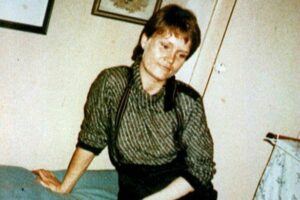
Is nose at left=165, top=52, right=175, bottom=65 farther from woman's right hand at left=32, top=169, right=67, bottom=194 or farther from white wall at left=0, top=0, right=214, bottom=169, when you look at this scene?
woman's right hand at left=32, top=169, right=67, bottom=194

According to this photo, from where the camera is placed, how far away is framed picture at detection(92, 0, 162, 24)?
5.35ft

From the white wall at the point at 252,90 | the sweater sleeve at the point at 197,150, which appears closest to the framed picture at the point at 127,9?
the sweater sleeve at the point at 197,150

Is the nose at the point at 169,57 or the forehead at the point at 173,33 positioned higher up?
the forehead at the point at 173,33

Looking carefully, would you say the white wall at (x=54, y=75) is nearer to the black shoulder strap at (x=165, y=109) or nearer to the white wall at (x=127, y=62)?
the white wall at (x=127, y=62)

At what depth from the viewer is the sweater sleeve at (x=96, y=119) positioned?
5.14 ft

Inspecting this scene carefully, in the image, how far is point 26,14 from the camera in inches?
56.1

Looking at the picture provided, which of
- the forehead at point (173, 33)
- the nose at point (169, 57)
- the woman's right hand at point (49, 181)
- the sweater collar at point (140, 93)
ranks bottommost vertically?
the woman's right hand at point (49, 181)

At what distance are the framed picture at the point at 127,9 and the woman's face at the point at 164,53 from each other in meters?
0.25

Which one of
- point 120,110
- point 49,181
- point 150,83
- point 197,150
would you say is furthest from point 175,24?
point 49,181

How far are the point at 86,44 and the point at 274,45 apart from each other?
1.10 m

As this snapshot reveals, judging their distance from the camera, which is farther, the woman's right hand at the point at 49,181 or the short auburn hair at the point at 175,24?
the woman's right hand at the point at 49,181

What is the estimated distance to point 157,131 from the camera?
63.4 inches

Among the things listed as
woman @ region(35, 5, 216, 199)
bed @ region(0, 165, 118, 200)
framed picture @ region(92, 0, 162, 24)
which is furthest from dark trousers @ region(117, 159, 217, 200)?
framed picture @ region(92, 0, 162, 24)

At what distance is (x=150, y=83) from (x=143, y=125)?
0.18 meters
